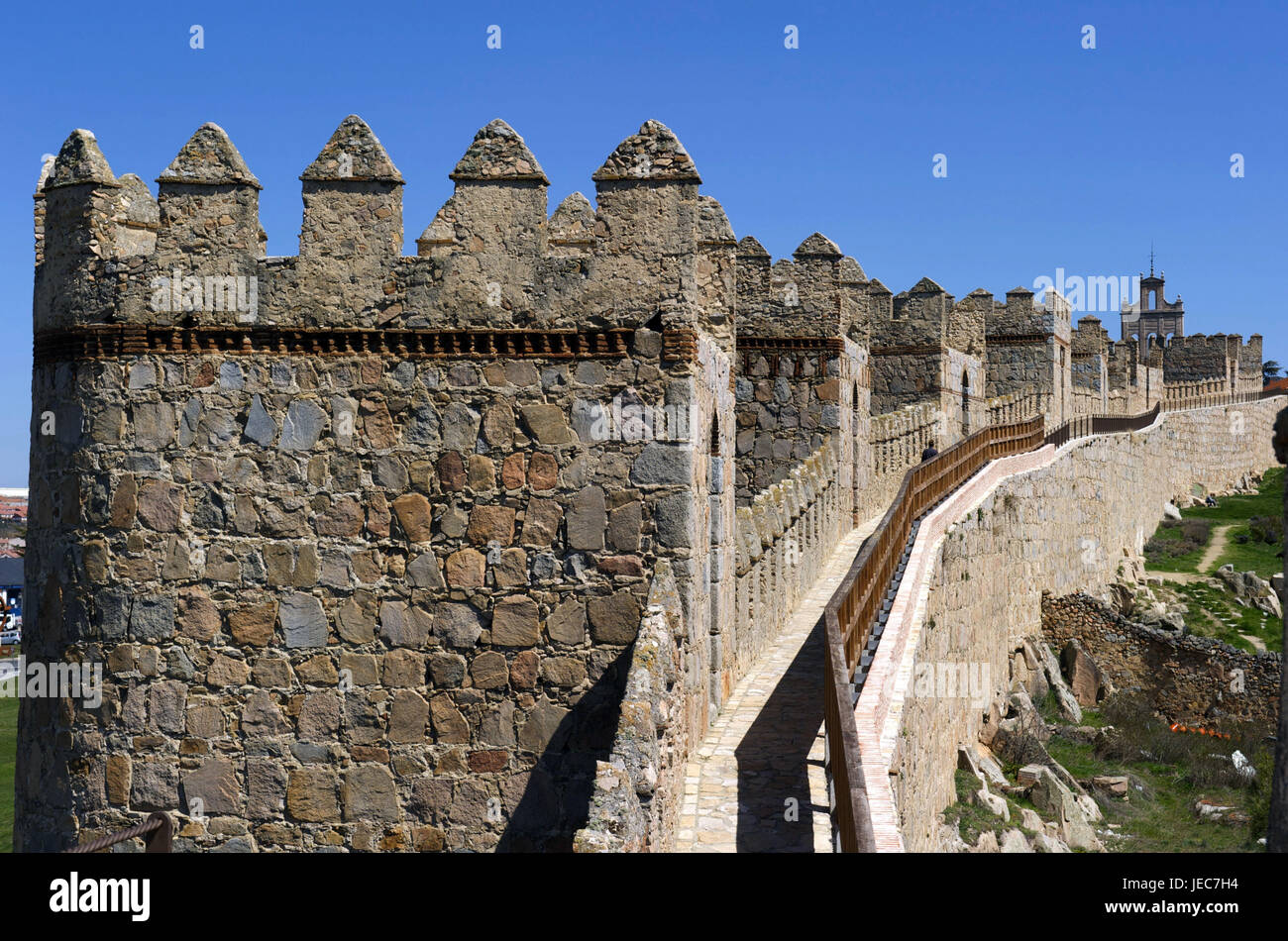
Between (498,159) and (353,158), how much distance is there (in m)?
1.02

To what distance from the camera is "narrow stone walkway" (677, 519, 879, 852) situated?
302 inches

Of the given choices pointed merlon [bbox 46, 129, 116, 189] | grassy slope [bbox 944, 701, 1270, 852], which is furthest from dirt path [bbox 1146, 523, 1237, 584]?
pointed merlon [bbox 46, 129, 116, 189]

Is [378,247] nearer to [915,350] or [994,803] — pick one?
[994,803]

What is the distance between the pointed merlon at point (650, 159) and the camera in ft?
27.7

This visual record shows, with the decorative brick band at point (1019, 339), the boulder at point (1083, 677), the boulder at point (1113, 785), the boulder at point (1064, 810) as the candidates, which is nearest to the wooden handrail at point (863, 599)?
the boulder at point (1064, 810)

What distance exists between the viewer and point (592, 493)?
841cm

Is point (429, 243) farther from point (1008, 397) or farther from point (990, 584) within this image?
point (1008, 397)

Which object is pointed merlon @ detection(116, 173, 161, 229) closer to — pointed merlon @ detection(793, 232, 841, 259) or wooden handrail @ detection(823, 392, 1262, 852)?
wooden handrail @ detection(823, 392, 1262, 852)

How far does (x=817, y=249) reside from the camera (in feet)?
56.7

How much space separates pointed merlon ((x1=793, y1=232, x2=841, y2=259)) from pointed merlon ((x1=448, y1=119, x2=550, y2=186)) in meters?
9.34
